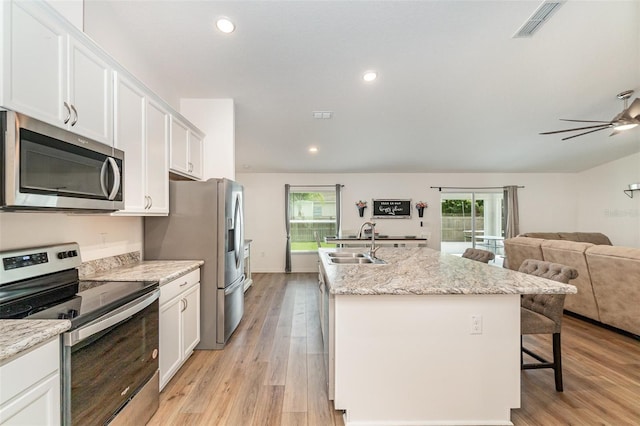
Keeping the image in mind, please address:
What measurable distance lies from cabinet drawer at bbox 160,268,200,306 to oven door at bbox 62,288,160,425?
0.69 feet

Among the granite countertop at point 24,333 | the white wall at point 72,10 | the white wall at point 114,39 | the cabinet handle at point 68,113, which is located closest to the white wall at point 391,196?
the white wall at point 114,39

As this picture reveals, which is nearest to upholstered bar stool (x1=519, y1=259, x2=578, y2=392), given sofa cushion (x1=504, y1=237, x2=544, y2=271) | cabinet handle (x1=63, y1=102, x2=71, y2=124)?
sofa cushion (x1=504, y1=237, x2=544, y2=271)

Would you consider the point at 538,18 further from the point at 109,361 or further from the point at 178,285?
the point at 109,361

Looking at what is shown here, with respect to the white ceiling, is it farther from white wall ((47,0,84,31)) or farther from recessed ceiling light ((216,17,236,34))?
white wall ((47,0,84,31))

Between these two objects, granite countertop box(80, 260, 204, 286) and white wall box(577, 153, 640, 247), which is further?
white wall box(577, 153, 640, 247)

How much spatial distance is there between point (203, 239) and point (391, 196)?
4.71 m

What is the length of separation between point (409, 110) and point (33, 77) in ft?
11.6

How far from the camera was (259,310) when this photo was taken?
12.2 feet

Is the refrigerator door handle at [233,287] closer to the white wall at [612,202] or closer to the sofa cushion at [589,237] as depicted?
the sofa cushion at [589,237]

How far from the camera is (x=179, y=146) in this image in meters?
2.66

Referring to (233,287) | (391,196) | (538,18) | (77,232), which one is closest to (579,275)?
(538,18)

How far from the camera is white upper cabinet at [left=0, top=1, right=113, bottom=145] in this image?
1123 mm

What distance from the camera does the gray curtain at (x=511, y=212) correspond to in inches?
243

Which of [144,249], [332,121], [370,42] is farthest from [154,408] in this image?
[332,121]
